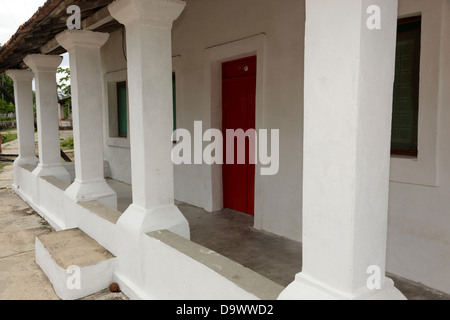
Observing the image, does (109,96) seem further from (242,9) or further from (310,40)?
(310,40)

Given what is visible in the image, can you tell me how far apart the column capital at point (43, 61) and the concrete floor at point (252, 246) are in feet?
11.5

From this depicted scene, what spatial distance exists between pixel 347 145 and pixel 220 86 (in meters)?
4.57

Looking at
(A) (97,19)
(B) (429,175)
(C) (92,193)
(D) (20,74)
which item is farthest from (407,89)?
(D) (20,74)

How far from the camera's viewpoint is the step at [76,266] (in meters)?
3.69

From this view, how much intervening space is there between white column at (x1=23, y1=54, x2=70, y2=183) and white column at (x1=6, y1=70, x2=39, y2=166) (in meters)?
1.74

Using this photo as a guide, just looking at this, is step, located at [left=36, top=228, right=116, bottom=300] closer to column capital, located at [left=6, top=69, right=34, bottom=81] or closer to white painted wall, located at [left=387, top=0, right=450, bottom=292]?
white painted wall, located at [left=387, top=0, right=450, bottom=292]

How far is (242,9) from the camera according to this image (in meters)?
5.37

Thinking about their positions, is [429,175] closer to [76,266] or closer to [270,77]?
[270,77]

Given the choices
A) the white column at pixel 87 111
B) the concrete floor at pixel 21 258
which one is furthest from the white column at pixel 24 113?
the white column at pixel 87 111

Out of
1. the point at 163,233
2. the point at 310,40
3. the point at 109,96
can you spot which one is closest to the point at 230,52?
the point at 163,233

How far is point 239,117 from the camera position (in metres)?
5.95

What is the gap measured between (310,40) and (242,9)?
378 centimetres

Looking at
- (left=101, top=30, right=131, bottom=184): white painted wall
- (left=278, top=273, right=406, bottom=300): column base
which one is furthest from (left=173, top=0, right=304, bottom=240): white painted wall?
→ (left=101, top=30, right=131, bottom=184): white painted wall
